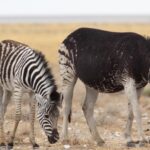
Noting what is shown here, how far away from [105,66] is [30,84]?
1.54m

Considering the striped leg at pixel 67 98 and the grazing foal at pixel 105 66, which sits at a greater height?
the grazing foal at pixel 105 66

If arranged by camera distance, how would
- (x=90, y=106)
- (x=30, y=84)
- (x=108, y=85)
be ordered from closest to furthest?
(x=30, y=84) < (x=108, y=85) < (x=90, y=106)

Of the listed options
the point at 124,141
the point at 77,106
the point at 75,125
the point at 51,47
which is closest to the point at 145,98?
the point at 77,106

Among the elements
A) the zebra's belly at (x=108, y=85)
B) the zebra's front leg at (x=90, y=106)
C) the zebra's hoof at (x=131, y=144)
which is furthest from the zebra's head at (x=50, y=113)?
the zebra's front leg at (x=90, y=106)

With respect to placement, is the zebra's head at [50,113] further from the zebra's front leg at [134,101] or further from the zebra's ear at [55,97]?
the zebra's front leg at [134,101]

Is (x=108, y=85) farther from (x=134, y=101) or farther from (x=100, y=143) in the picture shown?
(x=100, y=143)

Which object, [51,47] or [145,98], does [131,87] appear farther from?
[51,47]

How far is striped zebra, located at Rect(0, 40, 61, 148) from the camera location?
1203cm

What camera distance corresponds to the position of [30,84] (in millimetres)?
12391

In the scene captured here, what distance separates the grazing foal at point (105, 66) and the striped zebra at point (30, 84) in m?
1.09

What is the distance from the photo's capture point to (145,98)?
24.1 meters

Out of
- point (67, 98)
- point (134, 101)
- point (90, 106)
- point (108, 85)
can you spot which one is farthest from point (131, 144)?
point (67, 98)

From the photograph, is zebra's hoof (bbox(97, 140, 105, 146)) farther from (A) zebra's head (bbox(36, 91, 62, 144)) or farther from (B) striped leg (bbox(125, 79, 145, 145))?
(A) zebra's head (bbox(36, 91, 62, 144))

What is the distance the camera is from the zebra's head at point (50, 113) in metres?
11.9
